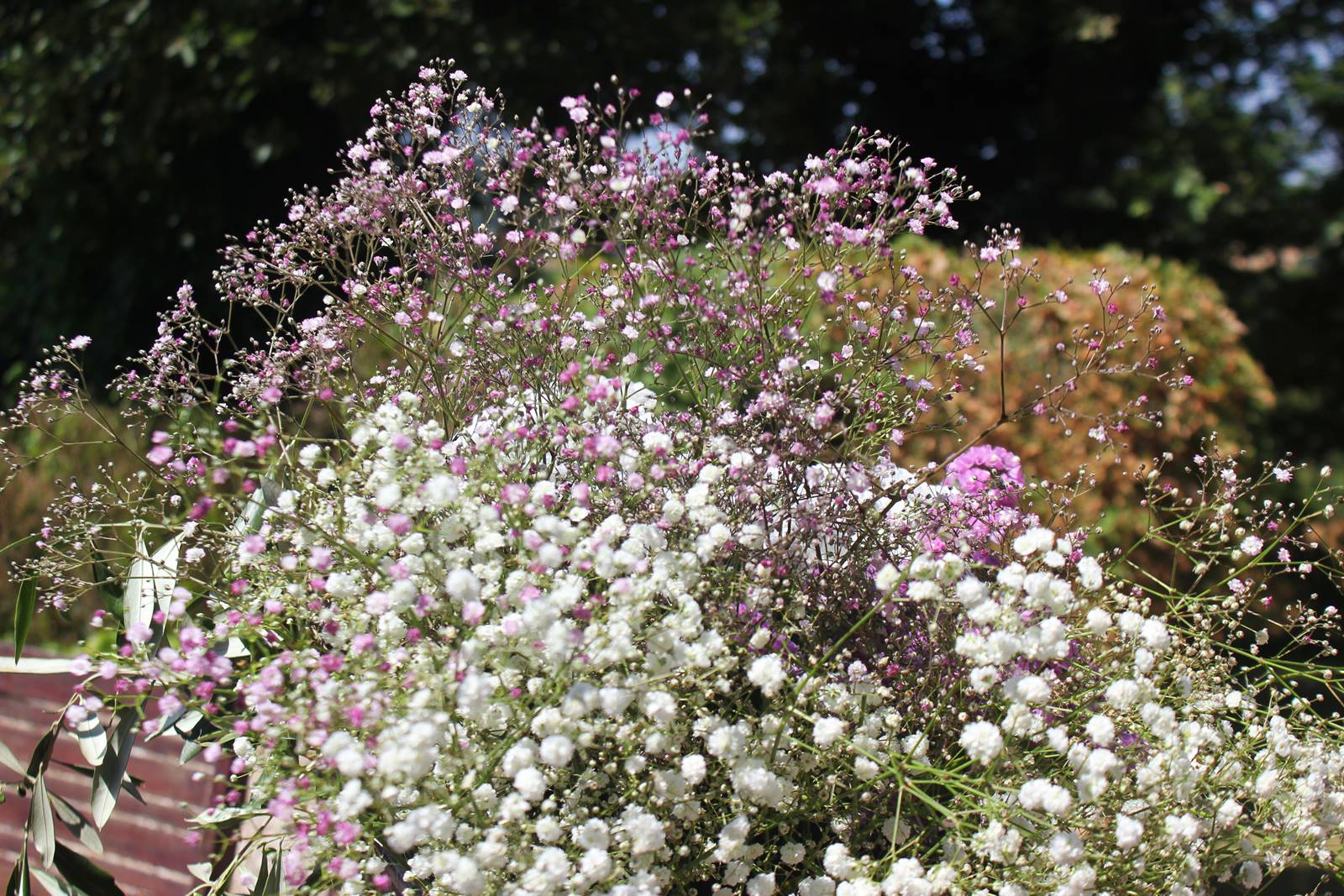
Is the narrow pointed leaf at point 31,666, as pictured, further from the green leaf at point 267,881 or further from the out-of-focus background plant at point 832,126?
the out-of-focus background plant at point 832,126

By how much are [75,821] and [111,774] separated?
0.25m

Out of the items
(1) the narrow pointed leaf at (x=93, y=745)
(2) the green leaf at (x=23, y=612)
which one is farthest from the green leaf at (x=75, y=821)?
(2) the green leaf at (x=23, y=612)

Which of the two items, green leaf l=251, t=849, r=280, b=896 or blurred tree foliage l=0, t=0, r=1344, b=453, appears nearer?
green leaf l=251, t=849, r=280, b=896

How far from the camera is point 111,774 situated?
1.75 m

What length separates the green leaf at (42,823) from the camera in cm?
176

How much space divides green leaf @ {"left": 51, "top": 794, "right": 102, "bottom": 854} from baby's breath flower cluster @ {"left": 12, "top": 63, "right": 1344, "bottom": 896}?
3.9 inches

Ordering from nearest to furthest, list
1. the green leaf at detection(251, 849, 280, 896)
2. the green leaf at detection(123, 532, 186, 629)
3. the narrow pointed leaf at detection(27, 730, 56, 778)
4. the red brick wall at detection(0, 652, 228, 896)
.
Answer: the green leaf at detection(251, 849, 280, 896) < the green leaf at detection(123, 532, 186, 629) < the narrow pointed leaf at detection(27, 730, 56, 778) < the red brick wall at detection(0, 652, 228, 896)

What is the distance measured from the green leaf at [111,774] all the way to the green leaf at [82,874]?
0.24 feet

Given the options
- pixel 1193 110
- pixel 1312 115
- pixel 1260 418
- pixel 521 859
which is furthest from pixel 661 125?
pixel 1312 115

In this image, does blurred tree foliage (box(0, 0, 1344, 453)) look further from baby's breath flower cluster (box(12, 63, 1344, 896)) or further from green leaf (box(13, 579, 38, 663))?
baby's breath flower cluster (box(12, 63, 1344, 896))

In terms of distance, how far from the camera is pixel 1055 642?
1.28 meters

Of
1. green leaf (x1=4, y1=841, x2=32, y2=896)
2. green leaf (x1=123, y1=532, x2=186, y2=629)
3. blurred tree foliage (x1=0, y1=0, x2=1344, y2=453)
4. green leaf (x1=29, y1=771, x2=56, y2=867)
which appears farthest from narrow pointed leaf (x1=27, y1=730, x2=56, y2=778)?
blurred tree foliage (x1=0, y1=0, x2=1344, y2=453)

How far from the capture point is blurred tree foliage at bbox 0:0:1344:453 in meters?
5.88

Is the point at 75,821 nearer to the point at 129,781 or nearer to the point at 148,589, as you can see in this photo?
the point at 129,781
